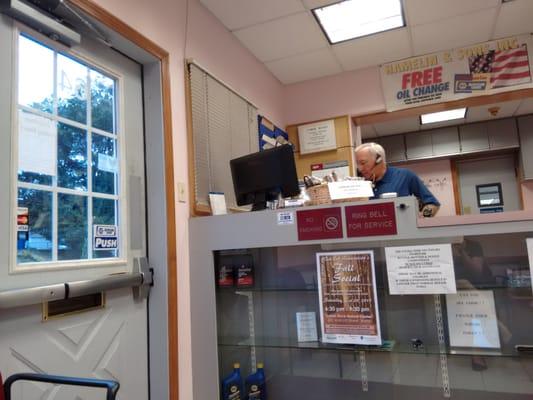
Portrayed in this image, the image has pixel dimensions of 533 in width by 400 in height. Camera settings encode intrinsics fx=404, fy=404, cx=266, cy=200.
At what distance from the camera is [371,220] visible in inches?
71.4

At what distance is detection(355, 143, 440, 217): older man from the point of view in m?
2.84

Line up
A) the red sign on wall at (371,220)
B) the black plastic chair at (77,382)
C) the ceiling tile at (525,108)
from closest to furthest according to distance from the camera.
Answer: the black plastic chair at (77,382)
the red sign on wall at (371,220)
the ceiling tile at (525,108)

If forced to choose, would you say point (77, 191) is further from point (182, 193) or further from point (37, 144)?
point (182, 193)

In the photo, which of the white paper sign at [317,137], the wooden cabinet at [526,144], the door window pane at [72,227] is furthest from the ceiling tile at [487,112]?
the door window pane at [72,227]

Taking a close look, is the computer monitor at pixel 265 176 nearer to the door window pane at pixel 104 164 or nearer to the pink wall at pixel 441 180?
the door window pane at pixel 104 164

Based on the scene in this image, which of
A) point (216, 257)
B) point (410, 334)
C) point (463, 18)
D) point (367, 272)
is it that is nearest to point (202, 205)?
point (216, 257)

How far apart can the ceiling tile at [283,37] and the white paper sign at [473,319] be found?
2.17 m

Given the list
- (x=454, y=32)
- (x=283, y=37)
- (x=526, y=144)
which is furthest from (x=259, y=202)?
(x=526, y=144)

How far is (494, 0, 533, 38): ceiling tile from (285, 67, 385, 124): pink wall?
1017mm

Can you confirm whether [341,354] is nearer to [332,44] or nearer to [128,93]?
[128,93]

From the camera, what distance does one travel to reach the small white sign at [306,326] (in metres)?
2.00

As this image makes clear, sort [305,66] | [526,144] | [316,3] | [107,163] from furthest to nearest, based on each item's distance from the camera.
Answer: [526,144] < [305,66] < [316,3] < [107,163]

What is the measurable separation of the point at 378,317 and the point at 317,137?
2.40 metres

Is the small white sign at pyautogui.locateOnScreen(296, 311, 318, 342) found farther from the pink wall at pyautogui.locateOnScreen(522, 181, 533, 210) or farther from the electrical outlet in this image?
the pink wall at pyautogui.locateOnScreen(522, 181, 533, 210)
